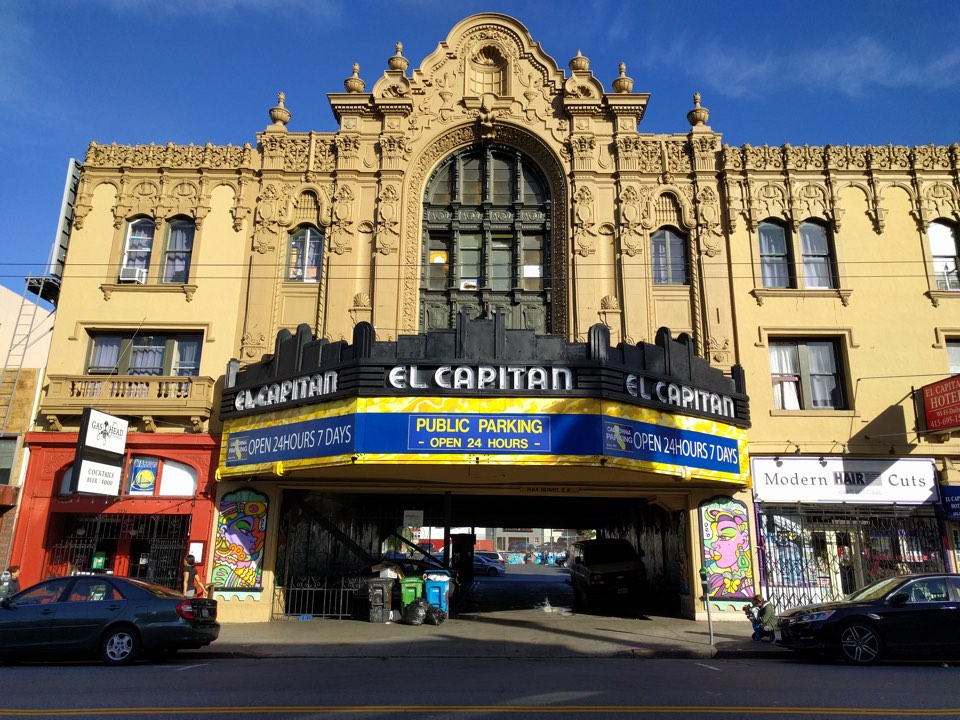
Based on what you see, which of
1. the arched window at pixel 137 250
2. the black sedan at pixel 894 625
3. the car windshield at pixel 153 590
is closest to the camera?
the black sedan at pixel 894 625

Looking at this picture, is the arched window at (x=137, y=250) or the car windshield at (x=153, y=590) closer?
the car windshield at (x=153, y=590)

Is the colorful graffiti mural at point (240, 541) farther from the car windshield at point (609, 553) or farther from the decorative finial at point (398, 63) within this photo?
the decorative finial at point (398, 63)

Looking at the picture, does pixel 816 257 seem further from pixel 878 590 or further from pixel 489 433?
pixel 489 433

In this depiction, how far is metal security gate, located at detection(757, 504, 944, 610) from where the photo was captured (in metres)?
18.7

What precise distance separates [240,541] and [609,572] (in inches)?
409

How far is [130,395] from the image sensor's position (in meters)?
19.7

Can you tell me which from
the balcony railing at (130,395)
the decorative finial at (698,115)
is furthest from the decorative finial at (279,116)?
the decorative finial at (698,115)

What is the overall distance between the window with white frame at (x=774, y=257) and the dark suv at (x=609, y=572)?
9.14 m

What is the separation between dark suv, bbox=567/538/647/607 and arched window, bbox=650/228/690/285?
8.26 metres

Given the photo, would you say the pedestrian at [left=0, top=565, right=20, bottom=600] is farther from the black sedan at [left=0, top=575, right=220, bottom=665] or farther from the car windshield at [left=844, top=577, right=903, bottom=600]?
the car windshield at [left=844, top=577, right=903, bottom=600]

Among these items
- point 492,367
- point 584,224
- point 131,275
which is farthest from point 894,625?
point 131,275

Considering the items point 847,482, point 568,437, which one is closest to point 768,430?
point 847,482

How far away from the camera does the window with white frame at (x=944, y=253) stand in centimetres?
2105

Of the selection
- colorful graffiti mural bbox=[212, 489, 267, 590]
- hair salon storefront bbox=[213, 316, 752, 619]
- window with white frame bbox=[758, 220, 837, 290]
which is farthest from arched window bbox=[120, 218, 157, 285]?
window with white frame bbox=[758, 220, 837, 290]
